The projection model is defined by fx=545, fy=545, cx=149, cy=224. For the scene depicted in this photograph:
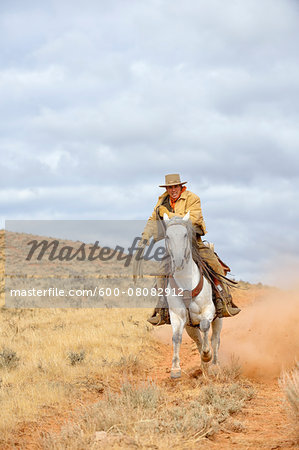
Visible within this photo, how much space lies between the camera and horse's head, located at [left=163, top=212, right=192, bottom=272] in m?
9.31

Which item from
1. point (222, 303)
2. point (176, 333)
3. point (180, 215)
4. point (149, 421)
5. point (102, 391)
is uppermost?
point (180, 215)

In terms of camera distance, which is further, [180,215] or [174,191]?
[174,191]

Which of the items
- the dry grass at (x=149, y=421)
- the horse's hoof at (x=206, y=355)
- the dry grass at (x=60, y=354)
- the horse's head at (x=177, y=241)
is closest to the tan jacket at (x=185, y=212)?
the horse's head at (x=177, y=241)

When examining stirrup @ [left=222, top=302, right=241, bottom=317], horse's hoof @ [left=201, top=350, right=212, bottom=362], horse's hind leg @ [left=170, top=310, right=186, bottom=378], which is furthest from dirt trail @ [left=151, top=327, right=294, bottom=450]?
stirrup @ [left=222, top=302, right=241, bottom=317]

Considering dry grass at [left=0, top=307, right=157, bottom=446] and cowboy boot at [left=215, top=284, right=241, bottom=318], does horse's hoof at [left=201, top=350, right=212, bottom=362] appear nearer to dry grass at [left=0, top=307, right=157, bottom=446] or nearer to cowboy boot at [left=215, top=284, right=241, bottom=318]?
cowboy boot at [left=215, top=284, right=241, bottom=318]

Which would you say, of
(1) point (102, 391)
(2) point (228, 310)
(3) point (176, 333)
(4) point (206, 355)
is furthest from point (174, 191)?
(1) point (102, 391)

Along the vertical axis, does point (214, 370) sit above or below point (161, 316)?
below

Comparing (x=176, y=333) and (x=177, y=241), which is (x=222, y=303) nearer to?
(x=176, y=333)

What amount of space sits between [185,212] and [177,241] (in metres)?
1.40

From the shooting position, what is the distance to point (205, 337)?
998 centimetres

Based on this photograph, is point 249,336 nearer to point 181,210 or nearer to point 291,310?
point 291,310

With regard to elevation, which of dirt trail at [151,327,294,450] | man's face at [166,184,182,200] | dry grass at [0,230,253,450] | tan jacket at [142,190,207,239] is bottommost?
dirt trail at [151,327,294,450]

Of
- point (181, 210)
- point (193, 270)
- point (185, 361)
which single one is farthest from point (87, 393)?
point (185, 361)

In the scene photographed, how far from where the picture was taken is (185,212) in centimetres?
1062
